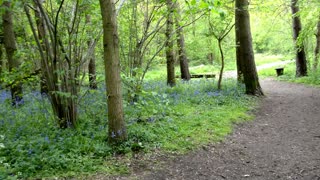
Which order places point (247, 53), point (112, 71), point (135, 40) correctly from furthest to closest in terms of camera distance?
point (247, 53) < point (135, 40) < point (112, 71)

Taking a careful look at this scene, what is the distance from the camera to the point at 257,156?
5371mm

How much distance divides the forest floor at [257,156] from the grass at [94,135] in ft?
1.04

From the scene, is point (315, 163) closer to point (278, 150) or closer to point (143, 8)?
point (278, 150)

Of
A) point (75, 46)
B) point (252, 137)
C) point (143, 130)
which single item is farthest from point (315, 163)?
point (75, 46)

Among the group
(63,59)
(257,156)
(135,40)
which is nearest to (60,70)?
(63,59)

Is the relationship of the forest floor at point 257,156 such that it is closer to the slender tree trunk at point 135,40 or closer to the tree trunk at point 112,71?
the tree trunk at point 112,71

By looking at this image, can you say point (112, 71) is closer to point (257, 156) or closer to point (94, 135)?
point (94, 135)

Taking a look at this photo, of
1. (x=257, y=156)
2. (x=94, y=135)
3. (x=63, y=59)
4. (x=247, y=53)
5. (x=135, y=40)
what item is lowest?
(x=257, y=156)

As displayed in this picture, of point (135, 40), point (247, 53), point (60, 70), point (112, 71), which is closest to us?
point (112, 71)

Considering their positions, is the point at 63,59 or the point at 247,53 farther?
the point at 247,53

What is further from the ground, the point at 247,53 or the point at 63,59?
the point at 247,53

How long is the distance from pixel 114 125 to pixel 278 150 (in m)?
3.31

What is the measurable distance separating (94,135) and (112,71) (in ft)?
4.29

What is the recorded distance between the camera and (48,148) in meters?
4.61
